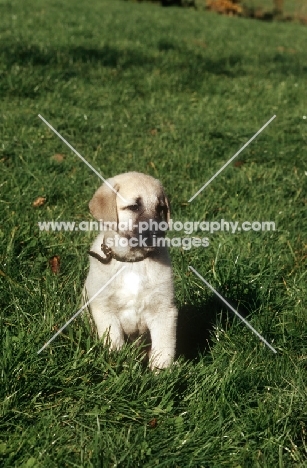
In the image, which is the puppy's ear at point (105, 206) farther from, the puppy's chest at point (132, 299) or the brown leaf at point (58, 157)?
the brown leaf at point (58, 157)

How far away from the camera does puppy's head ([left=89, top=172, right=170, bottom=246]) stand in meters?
2.94

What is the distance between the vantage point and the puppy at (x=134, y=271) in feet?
9.56

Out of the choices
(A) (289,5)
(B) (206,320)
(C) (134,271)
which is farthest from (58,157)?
(A) (289,5)

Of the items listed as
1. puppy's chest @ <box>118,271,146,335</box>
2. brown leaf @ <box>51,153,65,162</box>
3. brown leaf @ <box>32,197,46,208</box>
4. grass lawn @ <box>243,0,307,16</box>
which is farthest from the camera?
grass lawn @ <box>243,0,307,16</box>

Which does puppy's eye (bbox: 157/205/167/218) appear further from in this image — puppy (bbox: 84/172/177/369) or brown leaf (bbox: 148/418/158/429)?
brown leaf (bbox: 148/418/158/429)

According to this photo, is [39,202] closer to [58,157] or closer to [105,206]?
[58,157]

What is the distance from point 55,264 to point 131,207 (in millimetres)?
1044

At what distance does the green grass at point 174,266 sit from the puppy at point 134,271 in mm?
128

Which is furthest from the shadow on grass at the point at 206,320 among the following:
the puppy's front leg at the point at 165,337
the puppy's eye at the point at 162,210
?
the puppy's eye at the point at 162,210

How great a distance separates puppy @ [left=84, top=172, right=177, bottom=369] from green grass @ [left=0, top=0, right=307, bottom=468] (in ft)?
0.42

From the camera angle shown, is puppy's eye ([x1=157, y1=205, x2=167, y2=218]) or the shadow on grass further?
the shadow on grass

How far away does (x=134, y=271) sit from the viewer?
294 centimetres

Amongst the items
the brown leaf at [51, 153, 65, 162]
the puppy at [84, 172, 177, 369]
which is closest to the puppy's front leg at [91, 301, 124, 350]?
the puppy at [84, 172, 177, 369]

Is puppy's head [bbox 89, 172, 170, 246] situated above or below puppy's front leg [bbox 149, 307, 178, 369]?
above
